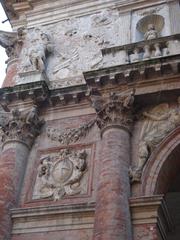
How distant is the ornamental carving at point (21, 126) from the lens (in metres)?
11.8

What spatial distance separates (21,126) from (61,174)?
77.3 inches

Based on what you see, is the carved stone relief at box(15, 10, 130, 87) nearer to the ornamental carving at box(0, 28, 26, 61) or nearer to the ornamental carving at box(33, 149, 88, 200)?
the ornamental carving at box(0, 28, 26, 61)

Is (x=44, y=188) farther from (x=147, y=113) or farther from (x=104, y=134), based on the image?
(x=147, y=113)

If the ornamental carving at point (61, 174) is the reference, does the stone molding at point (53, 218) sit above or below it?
below

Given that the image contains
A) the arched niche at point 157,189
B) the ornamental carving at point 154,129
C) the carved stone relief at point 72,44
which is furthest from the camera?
the carved stone relief at point 72,44

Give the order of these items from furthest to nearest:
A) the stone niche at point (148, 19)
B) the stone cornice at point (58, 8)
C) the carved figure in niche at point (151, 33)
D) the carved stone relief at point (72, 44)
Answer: the stone cornice at point (58, 8), the stone niche at point (148, 19), the carved stone relief at point (72, 44), the carved figure in niche at point (151, 33)

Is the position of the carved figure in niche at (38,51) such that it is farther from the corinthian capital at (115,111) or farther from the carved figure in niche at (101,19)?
the corinthian capital at (115,111)

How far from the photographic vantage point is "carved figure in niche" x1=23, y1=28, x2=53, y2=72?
13727mm

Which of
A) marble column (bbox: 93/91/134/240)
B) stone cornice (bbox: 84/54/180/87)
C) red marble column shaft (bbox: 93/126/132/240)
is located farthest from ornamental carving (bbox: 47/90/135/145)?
stone cornice (bbox: 84/54/180/87)

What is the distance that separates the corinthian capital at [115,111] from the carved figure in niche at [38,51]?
3.32 metres

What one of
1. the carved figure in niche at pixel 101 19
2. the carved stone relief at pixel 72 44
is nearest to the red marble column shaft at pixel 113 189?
the carved stone relief at pixel 72 44

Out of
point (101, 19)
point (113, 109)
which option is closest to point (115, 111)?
point (113, 109)

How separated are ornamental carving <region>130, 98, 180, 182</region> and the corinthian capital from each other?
493 mm

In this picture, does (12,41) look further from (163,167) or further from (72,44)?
(163,167)
